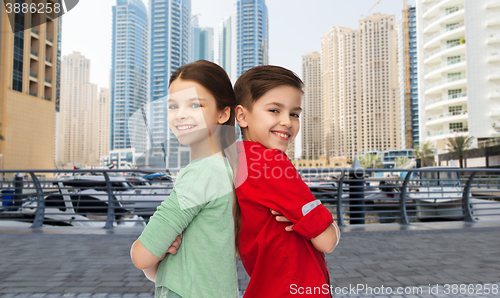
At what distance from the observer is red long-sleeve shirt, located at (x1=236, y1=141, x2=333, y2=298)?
1.03 m

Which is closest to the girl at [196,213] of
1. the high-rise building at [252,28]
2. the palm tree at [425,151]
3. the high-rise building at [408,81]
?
the high-rise building at [252,28]

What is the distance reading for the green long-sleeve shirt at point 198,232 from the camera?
942mm

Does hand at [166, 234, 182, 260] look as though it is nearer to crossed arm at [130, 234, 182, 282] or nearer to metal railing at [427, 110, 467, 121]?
crossed arm at [130, 234, 182, 282]

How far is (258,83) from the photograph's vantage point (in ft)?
3.79

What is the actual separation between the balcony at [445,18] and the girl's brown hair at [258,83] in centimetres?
5120

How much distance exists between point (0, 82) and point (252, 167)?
36102 mm

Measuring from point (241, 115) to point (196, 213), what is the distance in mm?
399

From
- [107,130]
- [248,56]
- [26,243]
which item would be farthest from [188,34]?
[26,243]

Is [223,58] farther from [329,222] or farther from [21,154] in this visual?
[21,154]

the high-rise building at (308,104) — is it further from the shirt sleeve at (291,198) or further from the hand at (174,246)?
the hand at (174,246)

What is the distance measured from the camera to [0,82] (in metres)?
28.8

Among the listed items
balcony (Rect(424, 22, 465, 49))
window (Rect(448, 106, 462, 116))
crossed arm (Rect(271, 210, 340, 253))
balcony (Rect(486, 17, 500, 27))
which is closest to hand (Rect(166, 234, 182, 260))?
crossed arm (Rect(271, 210, 340, 253))

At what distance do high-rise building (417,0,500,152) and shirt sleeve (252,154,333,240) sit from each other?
137ft

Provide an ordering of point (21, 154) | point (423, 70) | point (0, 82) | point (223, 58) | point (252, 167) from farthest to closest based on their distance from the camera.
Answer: point (423, 70)
point (21, 154)
point (0, 82)
point (223, 58)
point (252, 167)
